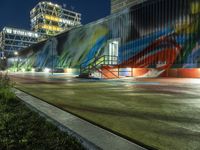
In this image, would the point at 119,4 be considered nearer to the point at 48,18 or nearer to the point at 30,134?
the point at 48,18

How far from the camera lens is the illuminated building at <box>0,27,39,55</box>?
104 m

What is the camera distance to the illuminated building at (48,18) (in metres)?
114

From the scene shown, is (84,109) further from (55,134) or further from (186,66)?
(186,66)

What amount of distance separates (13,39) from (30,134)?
111796 millimetres

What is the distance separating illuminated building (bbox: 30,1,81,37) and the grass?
10947 centimetres

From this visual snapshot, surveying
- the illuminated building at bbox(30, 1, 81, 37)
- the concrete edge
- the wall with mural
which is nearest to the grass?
the concrete edge

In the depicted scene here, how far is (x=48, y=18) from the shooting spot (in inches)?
4520

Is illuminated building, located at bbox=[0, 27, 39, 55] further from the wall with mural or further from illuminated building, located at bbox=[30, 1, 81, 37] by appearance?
the wall with mural

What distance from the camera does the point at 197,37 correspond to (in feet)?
46.5

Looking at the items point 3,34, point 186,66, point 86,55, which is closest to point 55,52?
point 86,55

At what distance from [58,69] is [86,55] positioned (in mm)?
7690

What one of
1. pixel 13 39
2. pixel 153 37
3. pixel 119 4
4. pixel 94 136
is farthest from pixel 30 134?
pixel 13 39

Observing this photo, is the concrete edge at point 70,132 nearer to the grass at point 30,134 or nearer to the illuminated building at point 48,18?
the grass at point 30,134

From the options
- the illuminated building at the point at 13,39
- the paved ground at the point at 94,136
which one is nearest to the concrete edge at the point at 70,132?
the paved ground at the point at 94,136
